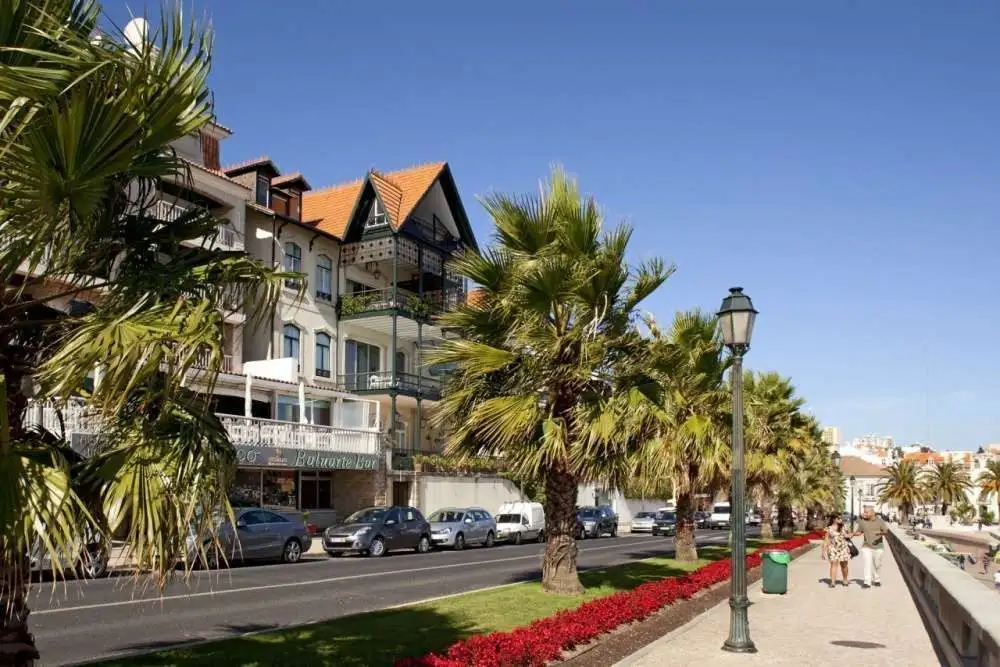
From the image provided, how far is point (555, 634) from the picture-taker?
10.1m

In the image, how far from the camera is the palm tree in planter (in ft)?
46.3

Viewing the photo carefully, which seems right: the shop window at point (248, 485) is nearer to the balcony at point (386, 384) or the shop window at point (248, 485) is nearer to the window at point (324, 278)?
the balcony at point (386, 384)

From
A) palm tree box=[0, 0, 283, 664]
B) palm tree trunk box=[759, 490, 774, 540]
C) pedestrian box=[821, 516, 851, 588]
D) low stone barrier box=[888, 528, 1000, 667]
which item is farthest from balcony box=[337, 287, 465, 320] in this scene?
palm tree box=[0, 0, 283, 664]

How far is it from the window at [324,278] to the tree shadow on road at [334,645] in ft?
93.2

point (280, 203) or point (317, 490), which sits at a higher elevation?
→ point (280, 203)

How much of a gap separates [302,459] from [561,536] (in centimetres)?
2040

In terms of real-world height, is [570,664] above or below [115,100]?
below

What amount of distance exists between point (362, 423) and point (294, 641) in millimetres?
28163

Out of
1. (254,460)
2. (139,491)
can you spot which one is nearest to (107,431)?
(139,491)

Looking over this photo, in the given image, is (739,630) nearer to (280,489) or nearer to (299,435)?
(299,435)

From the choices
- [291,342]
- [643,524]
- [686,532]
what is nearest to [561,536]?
[686,532]

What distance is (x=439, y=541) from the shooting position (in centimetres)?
3319

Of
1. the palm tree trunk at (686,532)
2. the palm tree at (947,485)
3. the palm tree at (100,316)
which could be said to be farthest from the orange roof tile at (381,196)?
the palm tree at (947,485)

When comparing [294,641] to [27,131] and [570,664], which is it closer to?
[570,664]
